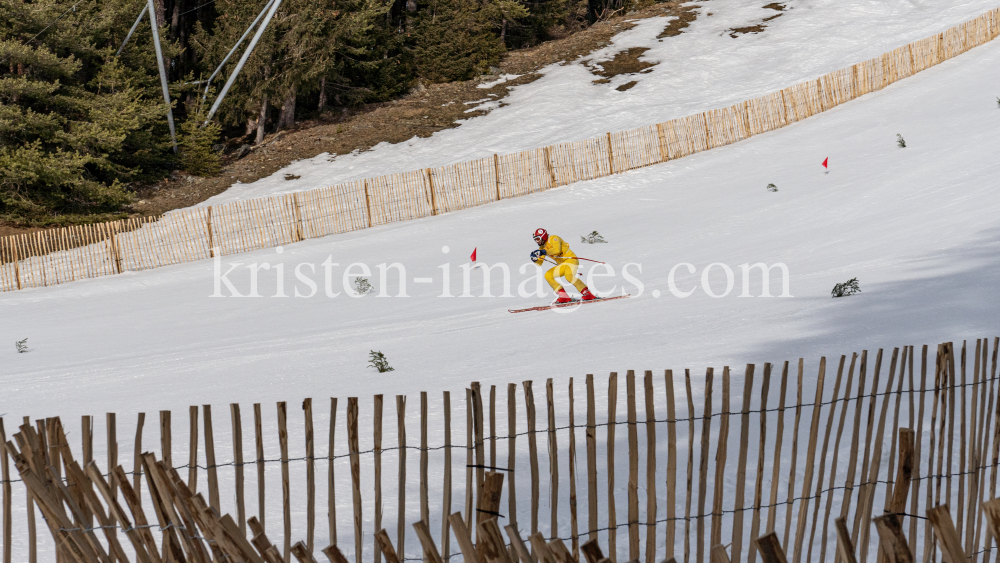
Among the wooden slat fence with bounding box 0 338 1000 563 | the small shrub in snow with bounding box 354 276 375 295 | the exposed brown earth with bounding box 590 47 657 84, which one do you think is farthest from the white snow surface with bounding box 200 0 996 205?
the wooden slat fence with bounding box 0 338 1000 563

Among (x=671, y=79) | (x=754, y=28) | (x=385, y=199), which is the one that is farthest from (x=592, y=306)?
(x=754, y=28)

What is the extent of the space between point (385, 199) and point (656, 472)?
644 inches

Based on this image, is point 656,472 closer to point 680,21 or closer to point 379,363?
point 379,363

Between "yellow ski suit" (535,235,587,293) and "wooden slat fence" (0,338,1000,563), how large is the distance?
5339 millimetres

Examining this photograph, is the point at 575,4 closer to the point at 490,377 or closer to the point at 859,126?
the point at 859,126

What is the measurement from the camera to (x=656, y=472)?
4746 millimetres

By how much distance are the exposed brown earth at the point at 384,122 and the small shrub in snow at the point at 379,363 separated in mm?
18341

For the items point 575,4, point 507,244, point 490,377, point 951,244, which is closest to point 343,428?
point 490,377

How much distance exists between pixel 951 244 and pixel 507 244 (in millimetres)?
8368

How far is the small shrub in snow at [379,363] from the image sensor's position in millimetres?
8188

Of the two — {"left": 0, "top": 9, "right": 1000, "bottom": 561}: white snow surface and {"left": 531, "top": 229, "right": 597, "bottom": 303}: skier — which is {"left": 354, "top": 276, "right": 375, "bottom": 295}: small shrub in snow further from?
→ {"left": 531, "top": 229, "right": 597, "bottom": 303}: skier

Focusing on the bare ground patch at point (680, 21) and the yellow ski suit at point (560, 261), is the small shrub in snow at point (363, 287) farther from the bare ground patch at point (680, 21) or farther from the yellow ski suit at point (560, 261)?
the bare ground patch at point (680, 21)

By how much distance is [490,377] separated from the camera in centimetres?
745

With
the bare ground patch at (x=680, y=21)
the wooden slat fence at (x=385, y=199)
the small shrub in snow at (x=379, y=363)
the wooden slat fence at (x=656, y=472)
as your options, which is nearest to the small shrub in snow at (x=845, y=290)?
the wooden slat fence at (x=656, y=472)
